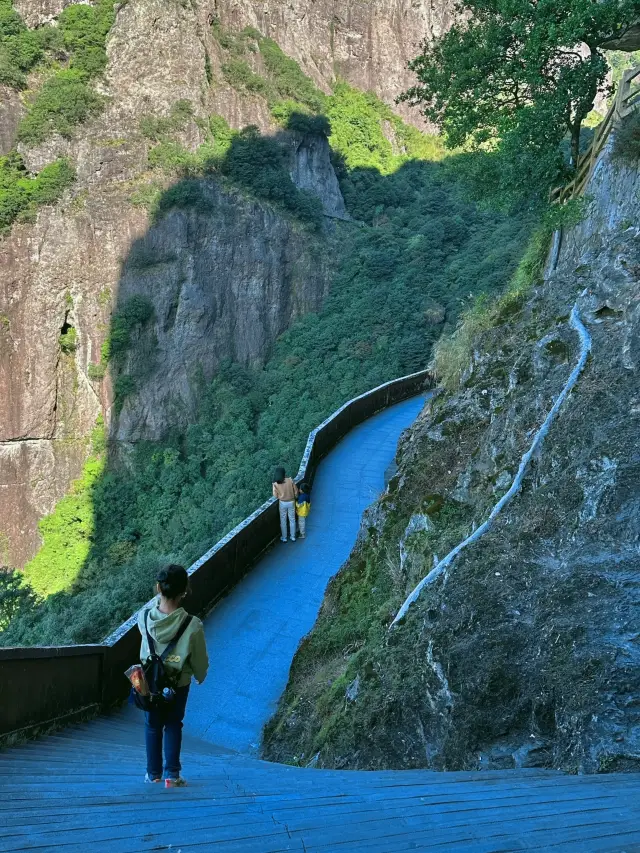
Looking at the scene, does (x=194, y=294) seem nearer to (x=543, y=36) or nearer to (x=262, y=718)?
(x=543, y=36)

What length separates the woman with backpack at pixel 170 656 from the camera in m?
3.56

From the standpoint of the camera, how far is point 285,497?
10.6m

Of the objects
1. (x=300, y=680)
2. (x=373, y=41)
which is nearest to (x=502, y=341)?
(x=300, y=680)

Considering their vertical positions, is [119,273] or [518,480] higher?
[119,273]

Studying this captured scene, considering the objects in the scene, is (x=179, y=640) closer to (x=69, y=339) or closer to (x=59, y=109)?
(x=69, y=339)

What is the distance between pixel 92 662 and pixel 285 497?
15.8 feet

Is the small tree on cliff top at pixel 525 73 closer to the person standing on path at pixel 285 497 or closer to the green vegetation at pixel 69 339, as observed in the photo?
the person standing on path at pixel 285 497

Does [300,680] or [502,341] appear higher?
[502,341]

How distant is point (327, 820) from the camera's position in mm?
2834

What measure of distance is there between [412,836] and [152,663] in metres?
1.60

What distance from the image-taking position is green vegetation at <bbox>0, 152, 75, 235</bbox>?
29.1 m

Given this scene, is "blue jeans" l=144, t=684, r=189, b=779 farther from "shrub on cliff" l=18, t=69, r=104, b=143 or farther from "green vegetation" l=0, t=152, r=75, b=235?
"shrub on cliff" l=18, t=69, r=104, b=143

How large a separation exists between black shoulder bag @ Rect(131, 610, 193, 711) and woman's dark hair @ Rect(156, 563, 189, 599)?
0.20 m

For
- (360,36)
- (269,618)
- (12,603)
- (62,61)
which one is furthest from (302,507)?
(360,36)
